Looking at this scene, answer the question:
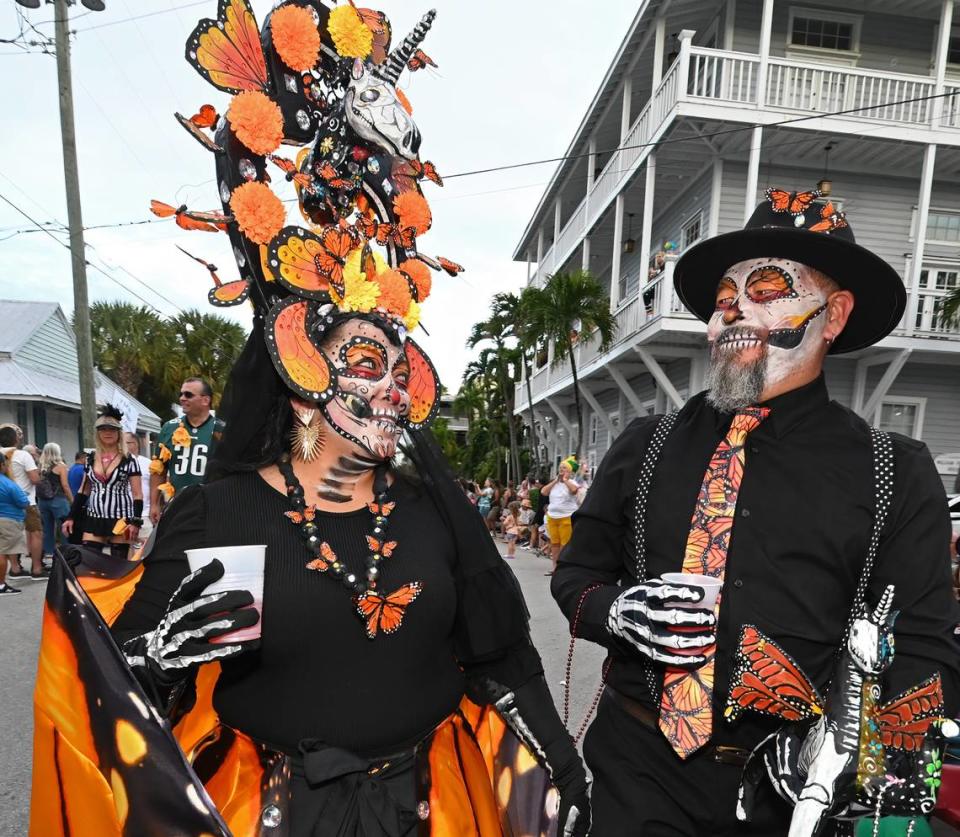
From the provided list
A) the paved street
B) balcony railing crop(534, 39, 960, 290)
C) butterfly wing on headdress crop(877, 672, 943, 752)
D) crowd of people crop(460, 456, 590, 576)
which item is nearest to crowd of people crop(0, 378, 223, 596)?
the paved street

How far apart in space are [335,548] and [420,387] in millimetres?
583

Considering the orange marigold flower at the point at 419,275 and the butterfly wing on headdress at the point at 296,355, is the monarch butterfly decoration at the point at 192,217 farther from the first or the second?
the orange marigold flower at the point at 419,275

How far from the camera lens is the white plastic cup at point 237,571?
128 cm

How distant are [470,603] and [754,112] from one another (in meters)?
10.3

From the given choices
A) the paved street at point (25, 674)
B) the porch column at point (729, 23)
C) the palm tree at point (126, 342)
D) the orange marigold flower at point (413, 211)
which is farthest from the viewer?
the palm tree at point (126, 342)

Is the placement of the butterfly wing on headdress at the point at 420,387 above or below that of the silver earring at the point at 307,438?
above

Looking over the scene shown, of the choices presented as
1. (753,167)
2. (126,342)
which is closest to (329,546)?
(753,167)

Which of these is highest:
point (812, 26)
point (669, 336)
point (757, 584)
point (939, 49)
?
point (812, 26)

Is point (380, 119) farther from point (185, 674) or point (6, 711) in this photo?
point (6, 711)

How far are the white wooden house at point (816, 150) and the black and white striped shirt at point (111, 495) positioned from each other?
25.3 feet

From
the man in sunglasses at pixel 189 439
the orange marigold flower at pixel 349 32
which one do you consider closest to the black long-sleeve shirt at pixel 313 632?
the orange marigold flower at pixel 349 32

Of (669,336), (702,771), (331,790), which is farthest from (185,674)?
(669,336)

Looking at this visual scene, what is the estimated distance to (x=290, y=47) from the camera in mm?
1812

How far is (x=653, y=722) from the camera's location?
1.69 meters
